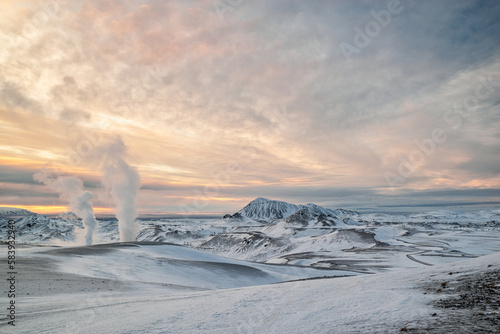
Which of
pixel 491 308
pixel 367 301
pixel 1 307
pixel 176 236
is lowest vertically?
pixel 176 236

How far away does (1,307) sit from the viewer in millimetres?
14367

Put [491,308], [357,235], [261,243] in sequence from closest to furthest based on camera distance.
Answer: [491,308] → [357,235] → [261,243]

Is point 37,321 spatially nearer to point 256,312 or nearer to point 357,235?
point 256,312

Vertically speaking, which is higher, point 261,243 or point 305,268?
point 305,268

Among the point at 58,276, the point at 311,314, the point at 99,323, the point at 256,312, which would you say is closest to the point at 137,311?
the point at 99,323

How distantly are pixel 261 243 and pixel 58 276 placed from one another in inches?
4214

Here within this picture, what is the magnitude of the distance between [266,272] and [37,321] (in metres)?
34.5

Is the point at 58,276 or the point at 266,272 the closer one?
the point at 58,276

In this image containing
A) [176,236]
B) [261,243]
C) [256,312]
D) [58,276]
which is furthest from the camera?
[176,236]

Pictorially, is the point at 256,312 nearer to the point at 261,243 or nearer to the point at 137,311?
the point at 137,311

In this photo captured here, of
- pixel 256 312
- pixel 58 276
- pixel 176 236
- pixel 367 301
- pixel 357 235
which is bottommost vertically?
pixel 176 236

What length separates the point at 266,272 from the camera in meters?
42.8

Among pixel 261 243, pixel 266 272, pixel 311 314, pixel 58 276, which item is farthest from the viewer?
pixel 261 243

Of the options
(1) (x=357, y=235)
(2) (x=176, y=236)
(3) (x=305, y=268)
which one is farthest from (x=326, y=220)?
(3) (x=305, y=268)
